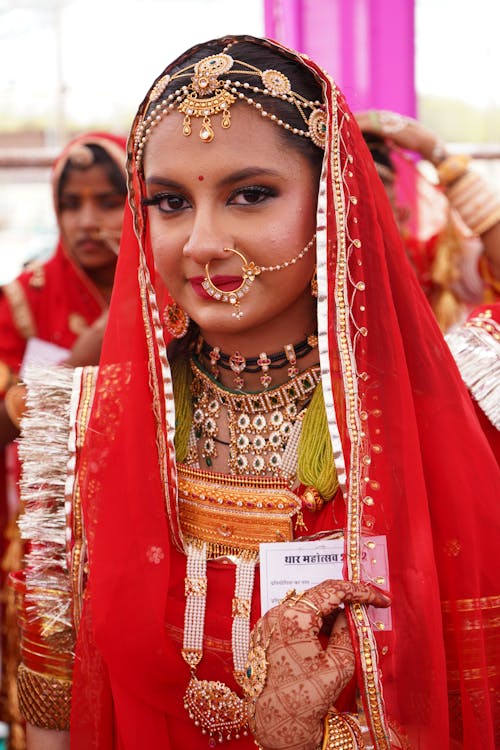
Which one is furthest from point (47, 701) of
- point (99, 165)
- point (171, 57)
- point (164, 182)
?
point (171, 57)

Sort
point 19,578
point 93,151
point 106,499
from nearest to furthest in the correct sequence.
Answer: point 106,499, point 19,578, point 93,151

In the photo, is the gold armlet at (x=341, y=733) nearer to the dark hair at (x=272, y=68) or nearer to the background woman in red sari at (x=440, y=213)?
the dark hair at (x=272, y=68)

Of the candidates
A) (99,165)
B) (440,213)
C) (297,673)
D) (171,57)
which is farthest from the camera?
(171,57)

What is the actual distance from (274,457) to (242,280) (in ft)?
1.00

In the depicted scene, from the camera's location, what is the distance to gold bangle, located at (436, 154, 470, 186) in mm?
2648

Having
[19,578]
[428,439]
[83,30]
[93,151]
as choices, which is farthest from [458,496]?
[83,30]

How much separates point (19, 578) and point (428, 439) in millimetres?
807

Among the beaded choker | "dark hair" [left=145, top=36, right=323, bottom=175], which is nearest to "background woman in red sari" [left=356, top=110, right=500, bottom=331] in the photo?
"dark hair" [left=145, top=36, right=323, bottom=175]

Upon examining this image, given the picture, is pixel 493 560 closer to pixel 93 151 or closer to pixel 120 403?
pixel 120 403

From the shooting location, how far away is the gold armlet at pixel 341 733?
45.3 inches

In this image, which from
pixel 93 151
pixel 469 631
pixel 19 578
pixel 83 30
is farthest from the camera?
pixel 83 30

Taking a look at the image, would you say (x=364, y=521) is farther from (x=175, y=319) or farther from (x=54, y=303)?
(x=54, y=303)

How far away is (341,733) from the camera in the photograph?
1.16m

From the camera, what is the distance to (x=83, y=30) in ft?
13.5
